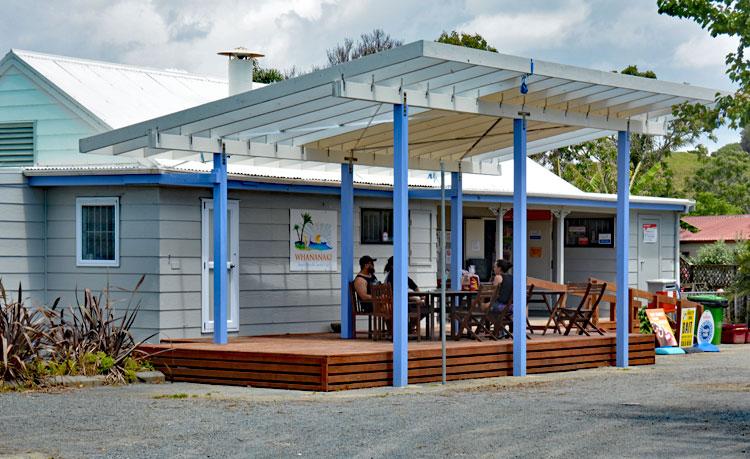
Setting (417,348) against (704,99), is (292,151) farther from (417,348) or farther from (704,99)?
(704,99)

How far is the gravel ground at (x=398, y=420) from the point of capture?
880 centimetres

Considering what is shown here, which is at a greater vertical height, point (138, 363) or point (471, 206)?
point (471, 206)

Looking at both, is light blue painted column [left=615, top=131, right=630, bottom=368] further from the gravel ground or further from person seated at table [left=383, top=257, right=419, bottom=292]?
person seated at table [left=383, top=257, right=419, bottom=292]

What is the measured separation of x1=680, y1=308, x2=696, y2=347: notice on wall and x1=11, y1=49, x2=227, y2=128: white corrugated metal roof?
8450mm

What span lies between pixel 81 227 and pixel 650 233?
471 inches

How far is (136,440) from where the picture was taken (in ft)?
30.3

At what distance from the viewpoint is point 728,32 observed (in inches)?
404

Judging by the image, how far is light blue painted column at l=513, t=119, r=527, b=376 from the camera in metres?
13.8

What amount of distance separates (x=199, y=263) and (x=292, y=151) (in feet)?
6.34

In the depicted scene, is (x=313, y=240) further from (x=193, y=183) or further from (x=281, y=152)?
(x=193, y=183)

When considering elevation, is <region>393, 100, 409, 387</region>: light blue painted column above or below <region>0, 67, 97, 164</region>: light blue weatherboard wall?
below

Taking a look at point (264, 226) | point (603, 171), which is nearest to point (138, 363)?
point (264, 226)

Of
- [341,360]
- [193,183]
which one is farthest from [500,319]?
[193,183]

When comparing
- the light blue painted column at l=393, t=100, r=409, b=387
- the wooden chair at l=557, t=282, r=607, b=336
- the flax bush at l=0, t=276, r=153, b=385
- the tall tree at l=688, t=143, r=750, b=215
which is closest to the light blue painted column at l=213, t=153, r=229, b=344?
the flax bush at l=0, t=276, r=153, b=385
